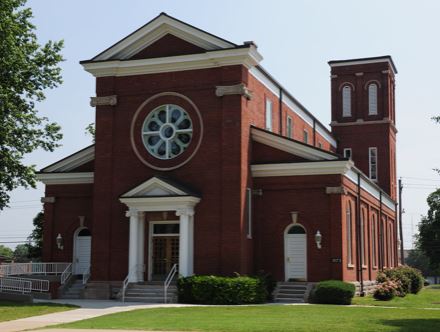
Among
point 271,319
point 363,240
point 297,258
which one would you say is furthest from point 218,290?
point 363,240

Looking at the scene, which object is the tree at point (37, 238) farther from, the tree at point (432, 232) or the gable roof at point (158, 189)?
the tree at point (432, 232)

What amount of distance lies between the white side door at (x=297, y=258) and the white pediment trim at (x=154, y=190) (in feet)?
20.0

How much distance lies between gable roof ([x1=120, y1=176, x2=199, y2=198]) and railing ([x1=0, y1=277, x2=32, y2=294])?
6422mm

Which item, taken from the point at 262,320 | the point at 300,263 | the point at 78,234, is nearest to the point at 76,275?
the point at 78,234

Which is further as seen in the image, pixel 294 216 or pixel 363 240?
pixel 363 240

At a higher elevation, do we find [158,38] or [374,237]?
[158,38]

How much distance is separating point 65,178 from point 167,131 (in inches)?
281

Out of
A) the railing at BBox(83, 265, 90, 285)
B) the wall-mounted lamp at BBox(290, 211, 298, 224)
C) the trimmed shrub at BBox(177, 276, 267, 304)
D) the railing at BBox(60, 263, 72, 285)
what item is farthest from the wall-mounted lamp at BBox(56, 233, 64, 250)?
the wall-mounted lamp at BBox(290, 211, 298, 224)

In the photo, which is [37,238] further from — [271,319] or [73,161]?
[271,319]

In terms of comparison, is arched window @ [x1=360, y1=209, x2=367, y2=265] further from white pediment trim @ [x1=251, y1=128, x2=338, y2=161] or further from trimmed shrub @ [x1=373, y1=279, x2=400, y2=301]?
white pediment trim @ [x1=251, y1=128, x2=338, y2=161]

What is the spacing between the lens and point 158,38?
36188mm

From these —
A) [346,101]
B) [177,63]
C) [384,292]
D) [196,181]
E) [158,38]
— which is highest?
[346,101]

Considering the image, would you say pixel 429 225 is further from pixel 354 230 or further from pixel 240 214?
pixel 240 214

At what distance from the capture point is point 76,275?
37.9 m
